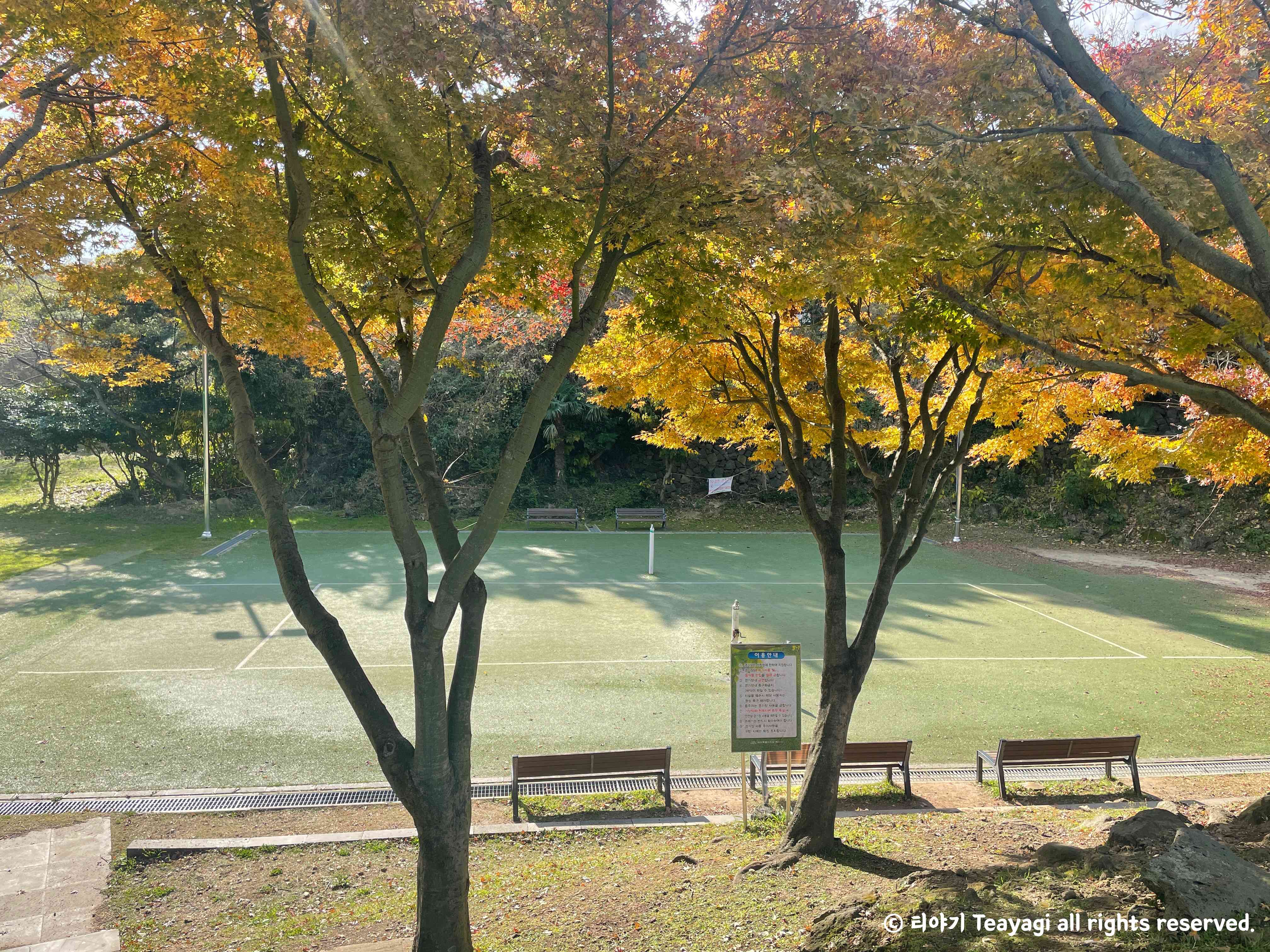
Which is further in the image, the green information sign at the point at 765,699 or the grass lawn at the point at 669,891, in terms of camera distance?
the green information sign at the point at 765,699

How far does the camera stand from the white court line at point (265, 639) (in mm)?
13008

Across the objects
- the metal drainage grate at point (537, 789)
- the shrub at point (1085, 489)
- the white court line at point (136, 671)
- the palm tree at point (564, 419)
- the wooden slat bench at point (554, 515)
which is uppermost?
the palm tree at point (564, 419)

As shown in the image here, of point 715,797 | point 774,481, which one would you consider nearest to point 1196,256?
point 715,797

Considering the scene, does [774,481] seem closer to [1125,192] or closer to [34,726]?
[34,726]

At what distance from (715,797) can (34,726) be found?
27.7ft

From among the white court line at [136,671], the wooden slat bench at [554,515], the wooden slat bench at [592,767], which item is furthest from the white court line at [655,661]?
the wooden slat bench at [554,515]

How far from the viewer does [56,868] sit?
6980mm

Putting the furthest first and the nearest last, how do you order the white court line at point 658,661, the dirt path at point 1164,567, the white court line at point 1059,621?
the dirt path at point 1164,567, the white court line at point 1059,621, the white court line at point 658,661

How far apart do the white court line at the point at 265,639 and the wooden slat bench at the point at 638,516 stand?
1258 cm

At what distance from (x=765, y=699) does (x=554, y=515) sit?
782 inches

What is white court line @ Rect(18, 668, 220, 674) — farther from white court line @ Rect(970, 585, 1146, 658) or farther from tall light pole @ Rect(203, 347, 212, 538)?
white court line @ Rect(970, 585, 1146, 658)

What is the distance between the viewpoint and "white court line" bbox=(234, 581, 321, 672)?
42.7 ft

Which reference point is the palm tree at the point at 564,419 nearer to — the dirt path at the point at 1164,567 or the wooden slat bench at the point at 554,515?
the wooden slat bench at the point at 554,515

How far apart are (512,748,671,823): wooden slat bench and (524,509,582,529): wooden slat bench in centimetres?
1883
